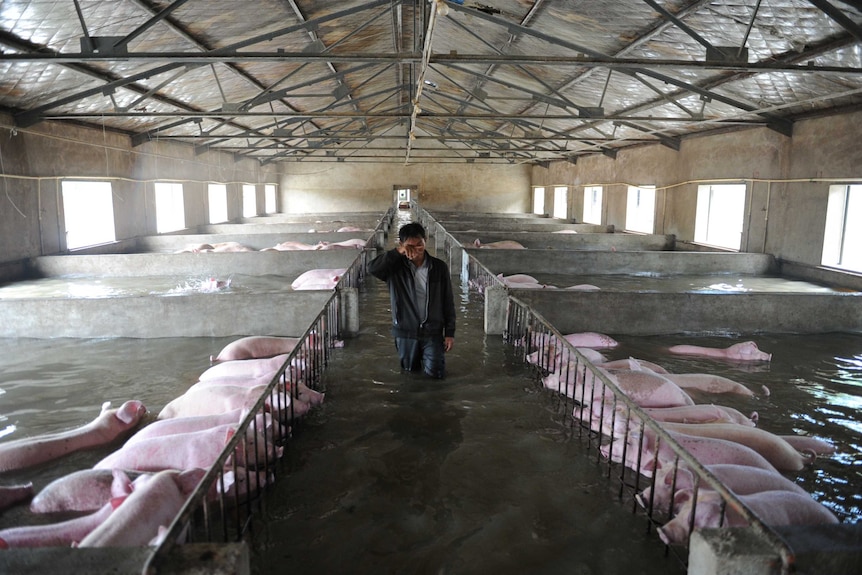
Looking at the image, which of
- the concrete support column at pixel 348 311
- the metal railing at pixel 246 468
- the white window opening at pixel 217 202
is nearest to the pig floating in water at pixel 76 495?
the metal railing at pixel 246 468

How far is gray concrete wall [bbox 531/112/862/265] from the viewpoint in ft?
37.5

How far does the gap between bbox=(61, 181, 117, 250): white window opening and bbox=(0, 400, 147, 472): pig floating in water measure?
39.9 feet

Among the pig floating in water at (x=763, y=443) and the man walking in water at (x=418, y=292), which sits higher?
the man walking in water at (x=418, y=292)

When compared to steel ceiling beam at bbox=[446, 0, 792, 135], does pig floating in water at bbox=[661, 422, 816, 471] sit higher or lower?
lower

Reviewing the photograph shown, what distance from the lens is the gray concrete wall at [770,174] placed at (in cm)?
1143

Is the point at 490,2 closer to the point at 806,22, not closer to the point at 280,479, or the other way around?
the point at 806,22

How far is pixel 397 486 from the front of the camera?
3.78 m

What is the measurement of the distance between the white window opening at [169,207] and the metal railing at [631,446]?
16341mm

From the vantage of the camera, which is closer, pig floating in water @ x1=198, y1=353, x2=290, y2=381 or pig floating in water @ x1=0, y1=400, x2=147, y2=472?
pig floating in water @ x1=0, y1=400, x2=147, y2=472

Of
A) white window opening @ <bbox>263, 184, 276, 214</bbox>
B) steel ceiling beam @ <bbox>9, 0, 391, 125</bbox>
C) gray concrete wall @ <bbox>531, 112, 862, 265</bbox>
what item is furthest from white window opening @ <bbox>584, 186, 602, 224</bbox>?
steel ceiling beam @ <bbox>9, 0, 391, 125</bbox>

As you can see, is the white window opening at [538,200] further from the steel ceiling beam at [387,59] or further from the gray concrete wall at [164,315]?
the gray concrete wall at [164,315]

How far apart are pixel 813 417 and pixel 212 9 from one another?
9250mm

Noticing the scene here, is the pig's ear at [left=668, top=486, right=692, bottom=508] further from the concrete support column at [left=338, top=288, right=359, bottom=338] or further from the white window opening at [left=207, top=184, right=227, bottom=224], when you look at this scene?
the white window opening at [left=207, top=184, right=227, bottom=224]

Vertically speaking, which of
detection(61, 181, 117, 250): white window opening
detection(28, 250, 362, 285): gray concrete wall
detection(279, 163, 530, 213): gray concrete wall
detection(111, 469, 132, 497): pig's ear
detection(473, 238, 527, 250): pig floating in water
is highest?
detection(279, 163, 530, 213): gray concrete wall
